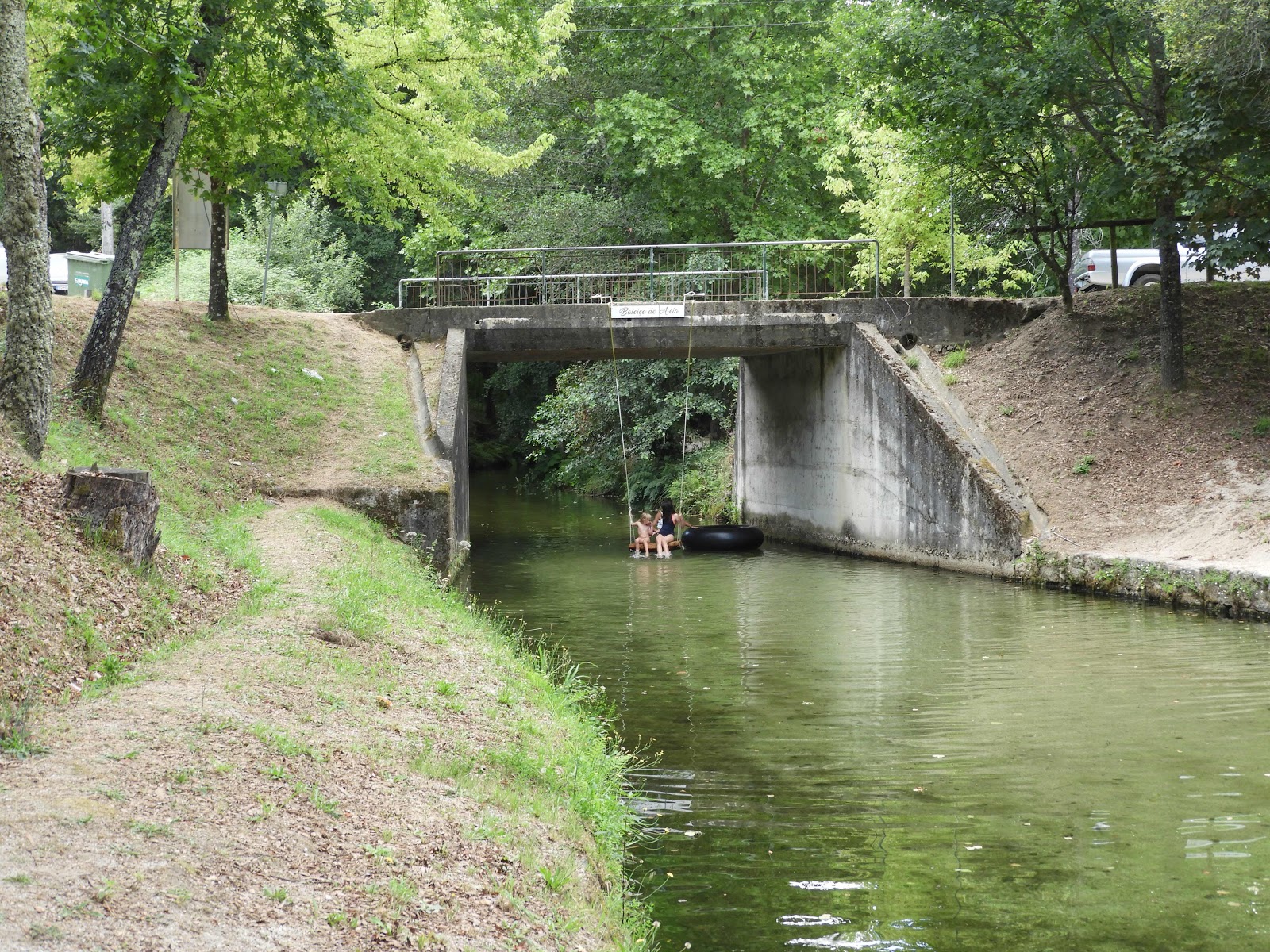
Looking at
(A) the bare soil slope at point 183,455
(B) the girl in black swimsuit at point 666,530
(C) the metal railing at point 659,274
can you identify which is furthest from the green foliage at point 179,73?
(B) the girl in black swimsuit at point 666,530

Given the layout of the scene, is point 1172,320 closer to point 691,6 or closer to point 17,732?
point 691,6

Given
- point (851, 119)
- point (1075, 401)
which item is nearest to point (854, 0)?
point (851, 119)

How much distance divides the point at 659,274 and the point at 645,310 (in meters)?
2.28

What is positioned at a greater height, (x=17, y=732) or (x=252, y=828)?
(x=17, y=732)

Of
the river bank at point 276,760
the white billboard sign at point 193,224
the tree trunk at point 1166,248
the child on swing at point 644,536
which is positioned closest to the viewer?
the river bank at point 276,760

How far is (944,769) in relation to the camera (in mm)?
8578

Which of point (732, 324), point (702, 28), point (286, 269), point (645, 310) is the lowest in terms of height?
point (732, 324)

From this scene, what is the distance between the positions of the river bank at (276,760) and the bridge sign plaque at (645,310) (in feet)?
38.5

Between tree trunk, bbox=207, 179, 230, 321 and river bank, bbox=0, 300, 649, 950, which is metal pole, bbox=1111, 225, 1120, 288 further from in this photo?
river bank, bbox=0, 300, 649, 950

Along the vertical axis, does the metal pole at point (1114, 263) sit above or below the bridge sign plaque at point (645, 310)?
above

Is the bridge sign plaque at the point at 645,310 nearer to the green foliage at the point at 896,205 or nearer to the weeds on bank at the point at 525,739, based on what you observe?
the green foliage at the point at 896,205

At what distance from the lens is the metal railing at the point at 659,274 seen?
26719 mm

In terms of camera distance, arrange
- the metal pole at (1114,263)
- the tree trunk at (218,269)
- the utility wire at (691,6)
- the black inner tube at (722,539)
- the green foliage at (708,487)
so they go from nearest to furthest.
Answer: the tree trunk at (218,269), the black inner tube at (722,539), the metal pole at (1114,263), the green foliage at (708,487), the utility wire at (691,6)

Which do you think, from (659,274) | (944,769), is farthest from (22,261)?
Answer: (659,274)
